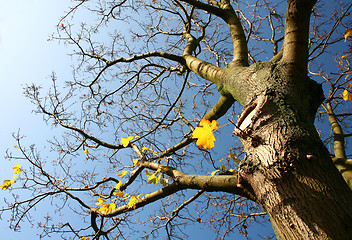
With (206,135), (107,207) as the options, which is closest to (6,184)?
(107,207)

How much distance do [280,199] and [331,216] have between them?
0.65 ft

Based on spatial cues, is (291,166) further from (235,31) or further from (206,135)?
(235,31)

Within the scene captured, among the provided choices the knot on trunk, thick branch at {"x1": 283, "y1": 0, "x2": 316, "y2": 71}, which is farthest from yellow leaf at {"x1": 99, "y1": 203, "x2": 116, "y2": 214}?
thick branch at {"x1": 283, "y1": 0, "x2": 316, "y2": 71}

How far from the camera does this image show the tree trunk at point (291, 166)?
2.93 ft

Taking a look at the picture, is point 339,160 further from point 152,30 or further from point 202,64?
point 152,30

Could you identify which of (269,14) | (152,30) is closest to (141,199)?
(152,30)

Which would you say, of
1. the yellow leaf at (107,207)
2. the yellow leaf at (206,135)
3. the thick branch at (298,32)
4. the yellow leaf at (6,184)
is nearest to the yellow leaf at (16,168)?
the yellow leaf at (6,184)

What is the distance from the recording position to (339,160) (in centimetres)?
274

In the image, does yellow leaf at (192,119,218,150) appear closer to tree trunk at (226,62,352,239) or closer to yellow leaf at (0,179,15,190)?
tree trunk at (226,62,352,239)

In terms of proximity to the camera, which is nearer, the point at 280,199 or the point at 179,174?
the point at 280,199

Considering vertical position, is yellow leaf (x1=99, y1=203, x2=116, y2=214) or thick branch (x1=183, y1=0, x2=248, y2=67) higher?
thick branch (x1=183, y1=0, x2=248, y2=67)

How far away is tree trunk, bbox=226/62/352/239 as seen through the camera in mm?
892

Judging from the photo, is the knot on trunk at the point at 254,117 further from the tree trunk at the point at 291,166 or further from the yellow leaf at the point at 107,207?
the yellow leaf at the point at 107,207

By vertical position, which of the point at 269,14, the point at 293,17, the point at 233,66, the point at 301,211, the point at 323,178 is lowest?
the point at 301,211
